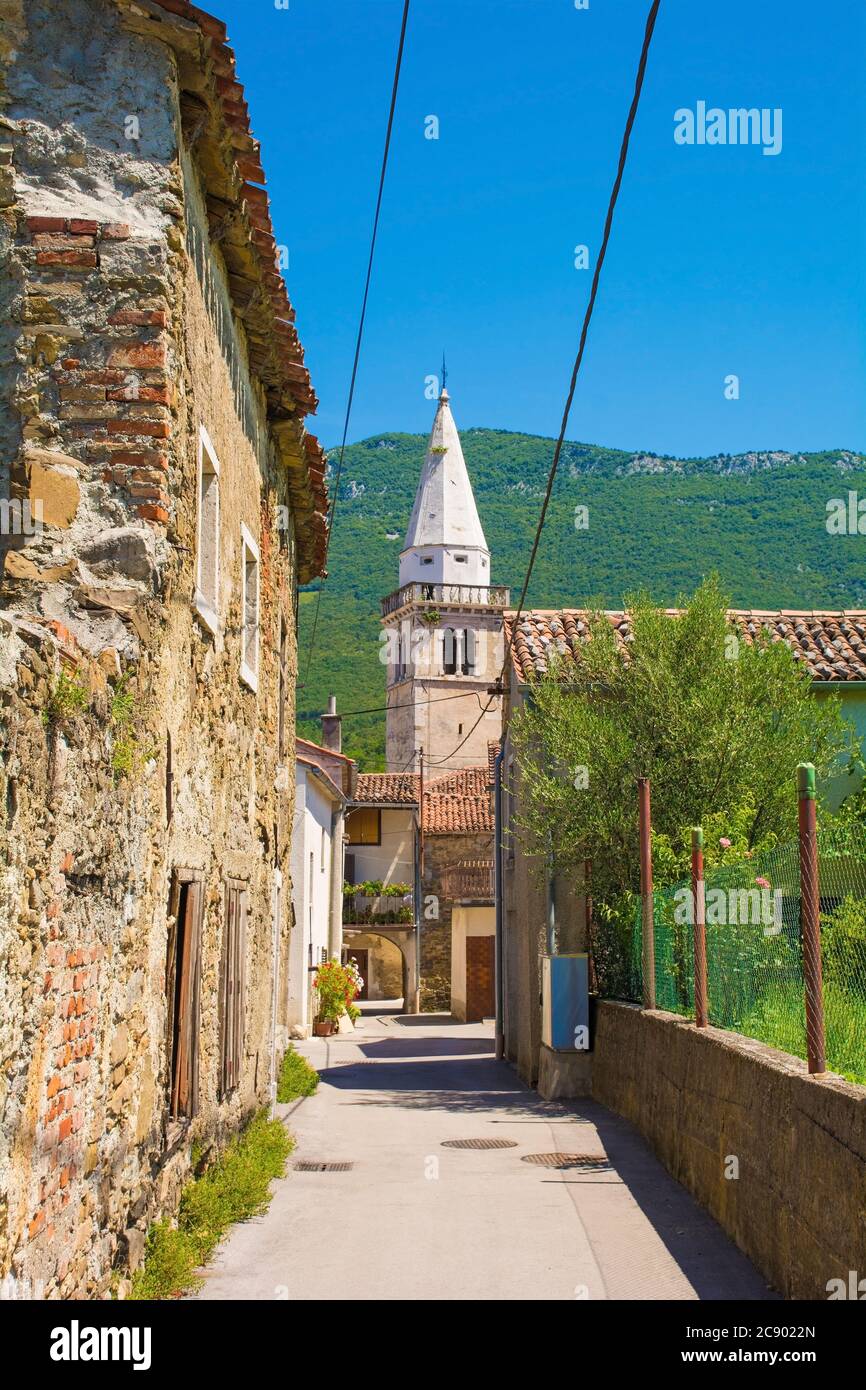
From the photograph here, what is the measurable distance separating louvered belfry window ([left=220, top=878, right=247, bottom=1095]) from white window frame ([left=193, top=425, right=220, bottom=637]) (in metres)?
1.98

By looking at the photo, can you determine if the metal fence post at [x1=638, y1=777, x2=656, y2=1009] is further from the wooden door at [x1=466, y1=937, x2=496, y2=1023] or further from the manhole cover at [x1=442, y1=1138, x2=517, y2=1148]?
the wooden door at [x1=466, y1=937, x2=496, y2=1023]

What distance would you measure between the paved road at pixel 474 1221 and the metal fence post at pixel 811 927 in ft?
4.05

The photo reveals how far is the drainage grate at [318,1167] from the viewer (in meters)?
10.8

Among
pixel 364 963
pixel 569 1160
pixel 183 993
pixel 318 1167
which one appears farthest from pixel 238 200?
Result: pixel 364 963

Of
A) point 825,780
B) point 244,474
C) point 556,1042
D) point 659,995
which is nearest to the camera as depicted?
point 244,474

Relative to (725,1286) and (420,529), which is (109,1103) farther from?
(420,529)

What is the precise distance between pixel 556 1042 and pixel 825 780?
205 inches

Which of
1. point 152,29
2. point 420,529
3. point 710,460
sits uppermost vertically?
point 710,460

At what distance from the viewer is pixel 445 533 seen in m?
71.0

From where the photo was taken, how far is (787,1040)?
7.72 metres

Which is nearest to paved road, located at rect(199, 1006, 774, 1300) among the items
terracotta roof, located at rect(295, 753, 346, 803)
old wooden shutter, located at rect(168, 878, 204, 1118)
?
old wooden shutter, located at rect(168, 878, 204, 1118)

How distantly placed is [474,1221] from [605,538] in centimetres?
9251

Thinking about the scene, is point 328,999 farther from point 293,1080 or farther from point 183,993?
point 183,993

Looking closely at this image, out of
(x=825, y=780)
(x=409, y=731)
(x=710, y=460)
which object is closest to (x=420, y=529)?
(x=409, y=731)
